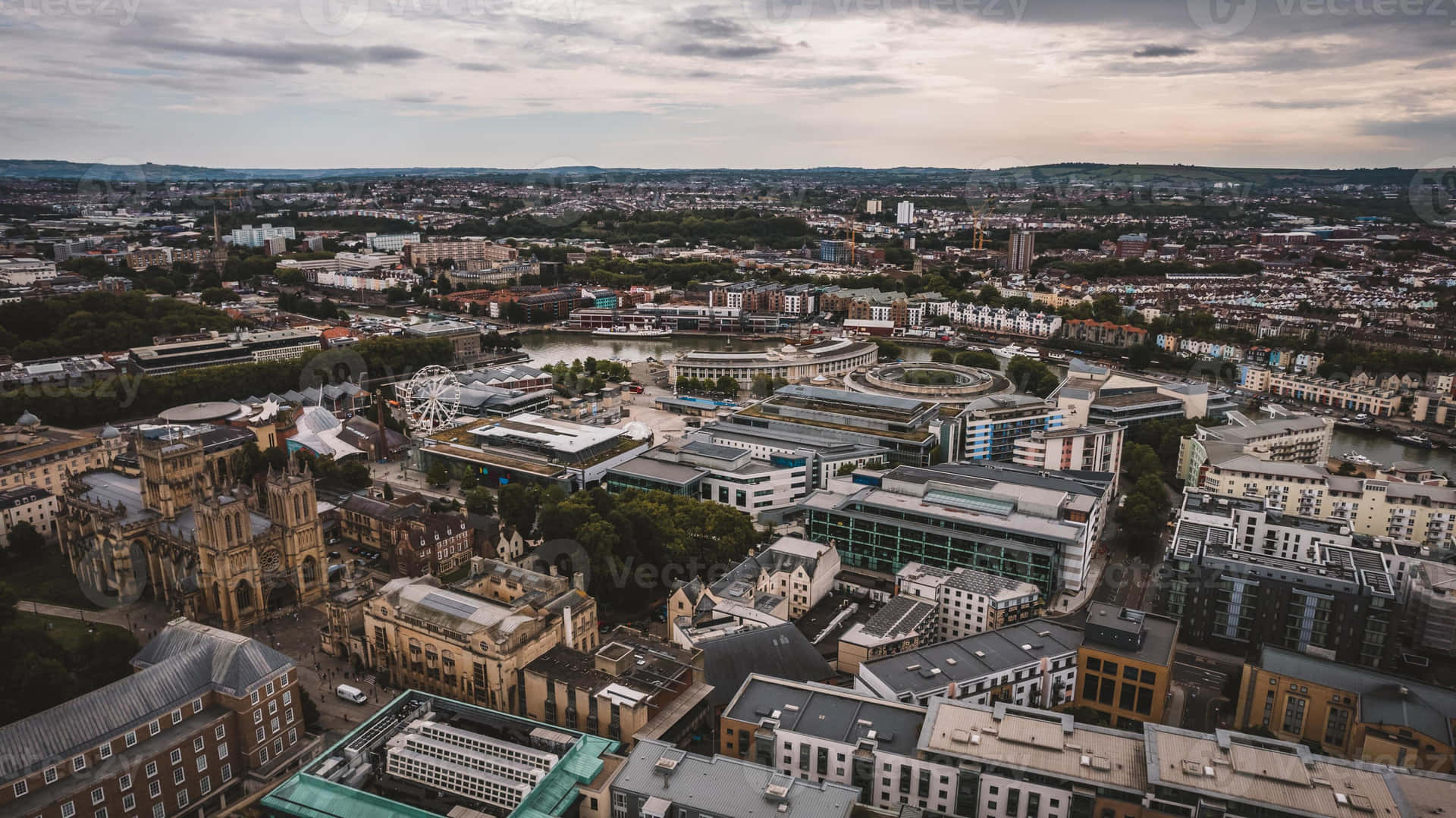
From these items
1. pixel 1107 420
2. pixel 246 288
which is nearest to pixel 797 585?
pixel 1107 420

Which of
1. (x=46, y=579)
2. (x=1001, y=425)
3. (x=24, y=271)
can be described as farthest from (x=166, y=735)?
(x=24, y=271)

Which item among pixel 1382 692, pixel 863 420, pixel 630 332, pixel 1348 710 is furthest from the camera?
pixel 630 332

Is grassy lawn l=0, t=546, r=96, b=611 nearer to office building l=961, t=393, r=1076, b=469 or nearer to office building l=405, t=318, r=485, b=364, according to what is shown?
office building l=961, t=393, r=1076, b=469

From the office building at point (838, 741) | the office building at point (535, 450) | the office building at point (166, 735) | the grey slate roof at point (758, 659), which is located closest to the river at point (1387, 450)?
the grey slate roof at point (758, 659)

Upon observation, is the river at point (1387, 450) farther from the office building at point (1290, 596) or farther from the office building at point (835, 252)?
the office building at point (835, 252)

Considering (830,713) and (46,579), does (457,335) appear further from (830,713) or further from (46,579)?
(830,713)

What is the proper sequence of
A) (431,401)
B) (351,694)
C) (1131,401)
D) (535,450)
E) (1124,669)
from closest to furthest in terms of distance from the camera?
(1124,669), (351,694), (535,450), (1131,401), (431,401)

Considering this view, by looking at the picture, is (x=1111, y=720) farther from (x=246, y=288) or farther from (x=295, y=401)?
(x=246, y=288)
